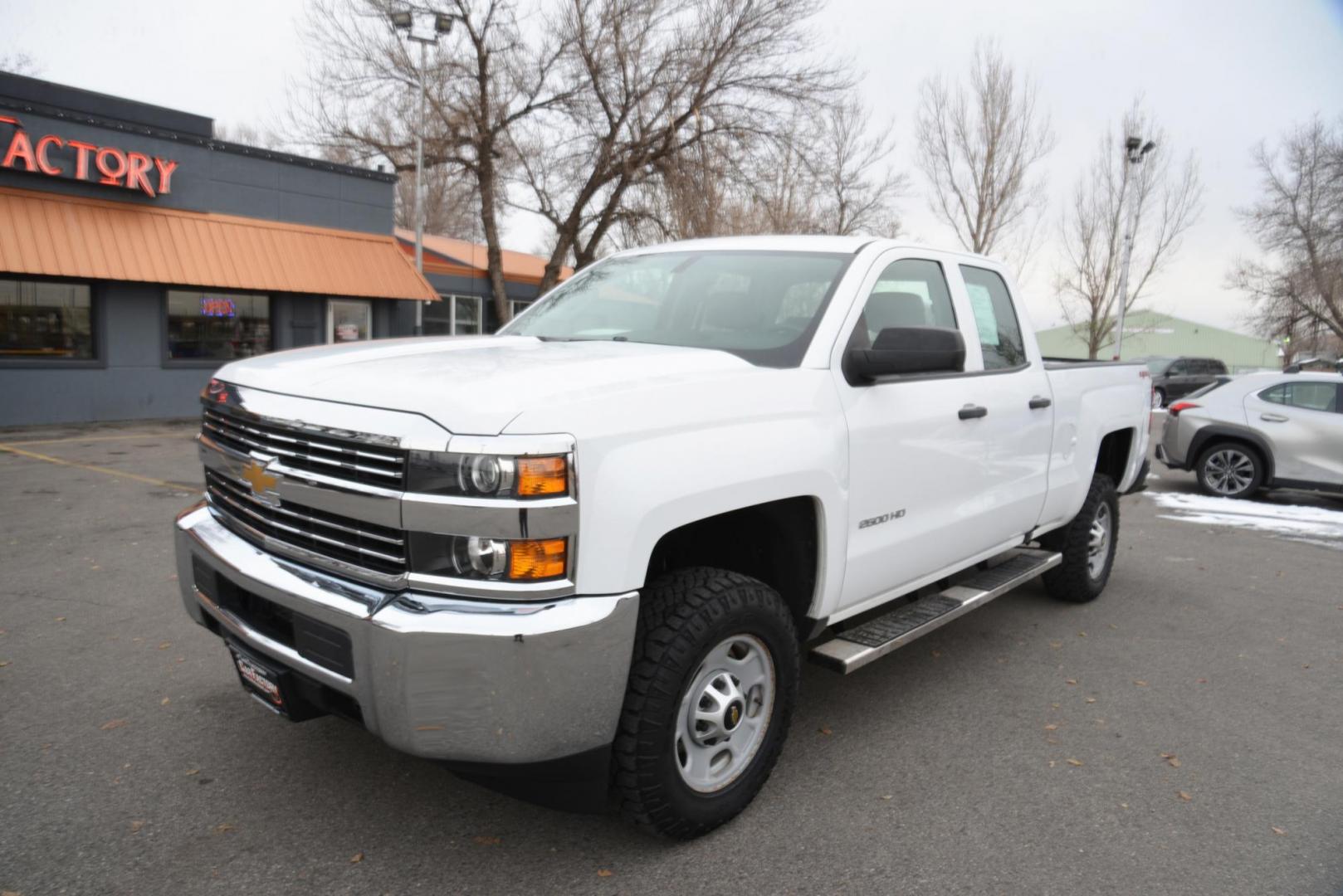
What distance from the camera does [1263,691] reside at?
4562mm

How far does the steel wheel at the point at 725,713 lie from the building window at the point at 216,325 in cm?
1622

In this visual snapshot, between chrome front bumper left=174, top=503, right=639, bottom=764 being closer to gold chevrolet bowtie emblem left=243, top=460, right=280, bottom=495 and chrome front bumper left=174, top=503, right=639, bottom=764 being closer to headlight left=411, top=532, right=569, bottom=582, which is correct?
headlight left=411, top=532, right=569, bottom=582

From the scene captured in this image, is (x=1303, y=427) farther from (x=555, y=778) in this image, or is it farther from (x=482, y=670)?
(x=482, y=670)

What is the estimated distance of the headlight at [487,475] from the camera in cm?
240

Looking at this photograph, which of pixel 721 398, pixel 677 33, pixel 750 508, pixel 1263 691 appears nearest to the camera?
pixel 721 398

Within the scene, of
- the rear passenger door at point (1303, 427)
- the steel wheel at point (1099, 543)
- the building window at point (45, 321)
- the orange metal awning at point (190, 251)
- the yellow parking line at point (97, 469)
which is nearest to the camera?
the steel wheel at point (1099, 543)

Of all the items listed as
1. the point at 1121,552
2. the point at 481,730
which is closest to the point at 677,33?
the point at 1121,552

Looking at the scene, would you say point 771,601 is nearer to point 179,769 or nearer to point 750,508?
point 750,508

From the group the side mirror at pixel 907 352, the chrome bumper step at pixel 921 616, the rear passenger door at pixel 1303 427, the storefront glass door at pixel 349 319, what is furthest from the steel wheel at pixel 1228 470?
the storefront glass door at pixel 349 319

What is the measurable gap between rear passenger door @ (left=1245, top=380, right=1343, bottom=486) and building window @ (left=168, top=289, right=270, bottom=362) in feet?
52.2

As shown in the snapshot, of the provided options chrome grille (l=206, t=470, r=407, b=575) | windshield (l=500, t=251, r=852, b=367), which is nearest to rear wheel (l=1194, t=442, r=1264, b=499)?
windshield (l=500, t=251, r=852, b=367)

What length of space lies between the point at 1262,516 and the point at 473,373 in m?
9.71

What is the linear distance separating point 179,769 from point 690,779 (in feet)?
6.25

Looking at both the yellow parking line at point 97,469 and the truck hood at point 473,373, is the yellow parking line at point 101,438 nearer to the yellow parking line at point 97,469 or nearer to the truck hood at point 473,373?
the yellow parking line at point 97,469
